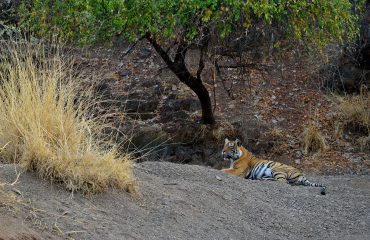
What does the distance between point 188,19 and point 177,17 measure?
298mm

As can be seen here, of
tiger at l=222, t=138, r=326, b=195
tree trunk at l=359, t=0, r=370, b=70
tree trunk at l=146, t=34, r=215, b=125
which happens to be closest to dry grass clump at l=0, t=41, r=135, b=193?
tiger at l=222, t=138, r=326, b=195

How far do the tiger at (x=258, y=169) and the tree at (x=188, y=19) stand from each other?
6.34 feet

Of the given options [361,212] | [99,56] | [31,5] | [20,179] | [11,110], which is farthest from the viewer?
[99,56]

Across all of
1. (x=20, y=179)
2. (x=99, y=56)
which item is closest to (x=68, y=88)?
(x=20, y=179)

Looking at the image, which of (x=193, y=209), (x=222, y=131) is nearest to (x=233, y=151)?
(x=222, y=131)

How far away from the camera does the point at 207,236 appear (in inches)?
250

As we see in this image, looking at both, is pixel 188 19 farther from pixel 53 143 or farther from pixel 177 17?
pixel 53 143

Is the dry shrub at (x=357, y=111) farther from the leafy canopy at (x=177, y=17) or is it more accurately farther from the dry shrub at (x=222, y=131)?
the leafy canopy at (x=177, y=17)

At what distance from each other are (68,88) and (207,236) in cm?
216

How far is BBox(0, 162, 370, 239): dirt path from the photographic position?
5.82 metres

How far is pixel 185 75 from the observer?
13.3 metres

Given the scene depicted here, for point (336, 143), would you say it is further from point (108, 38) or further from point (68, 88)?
point (68, 88)

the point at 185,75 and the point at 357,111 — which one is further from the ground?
the point at 185,75

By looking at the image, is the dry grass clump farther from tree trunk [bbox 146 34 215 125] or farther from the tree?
tree trunk [bbox 146 34 215 125]
